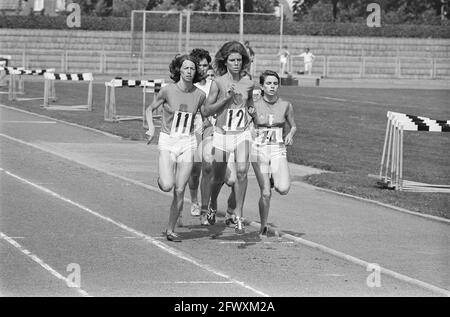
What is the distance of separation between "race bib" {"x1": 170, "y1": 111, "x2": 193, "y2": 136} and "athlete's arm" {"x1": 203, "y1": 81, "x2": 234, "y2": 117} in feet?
0.82

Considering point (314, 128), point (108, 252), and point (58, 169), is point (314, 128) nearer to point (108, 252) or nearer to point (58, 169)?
point (58, 169)

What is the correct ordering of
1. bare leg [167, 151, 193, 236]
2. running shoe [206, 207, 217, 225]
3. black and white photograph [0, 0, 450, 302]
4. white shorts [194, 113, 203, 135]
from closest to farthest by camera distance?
1. black and white photograph [0, 0, 450, 302]
2. bare leg [167, 151, 193, 236]
3. white shorts [194, 113, 203, 135]
4. running shoe [206, 207, 217, 225]

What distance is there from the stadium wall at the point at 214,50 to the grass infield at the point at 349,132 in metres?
10.2

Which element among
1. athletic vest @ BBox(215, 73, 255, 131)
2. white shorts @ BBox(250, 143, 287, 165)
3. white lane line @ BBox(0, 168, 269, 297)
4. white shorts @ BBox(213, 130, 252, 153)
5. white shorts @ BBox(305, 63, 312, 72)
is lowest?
white lane line @ BBox(0, 168, 269, 297)

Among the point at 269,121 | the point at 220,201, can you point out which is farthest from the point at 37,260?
the point at 220,201

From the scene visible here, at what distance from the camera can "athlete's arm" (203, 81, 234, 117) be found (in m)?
13.9

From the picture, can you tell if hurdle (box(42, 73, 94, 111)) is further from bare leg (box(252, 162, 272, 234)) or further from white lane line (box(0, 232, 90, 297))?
white lane line (box(0, 232, 90, 297))

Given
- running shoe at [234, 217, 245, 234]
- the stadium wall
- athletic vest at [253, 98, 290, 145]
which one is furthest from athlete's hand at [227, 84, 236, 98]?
the stadium wall

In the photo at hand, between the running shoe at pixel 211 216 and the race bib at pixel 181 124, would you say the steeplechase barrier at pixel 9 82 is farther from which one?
the race bib at pixel 181 124

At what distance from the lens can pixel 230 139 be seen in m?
14.2

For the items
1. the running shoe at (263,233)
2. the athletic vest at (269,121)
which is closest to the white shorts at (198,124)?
the athletic vest at (269,121)

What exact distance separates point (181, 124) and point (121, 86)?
18431mm
